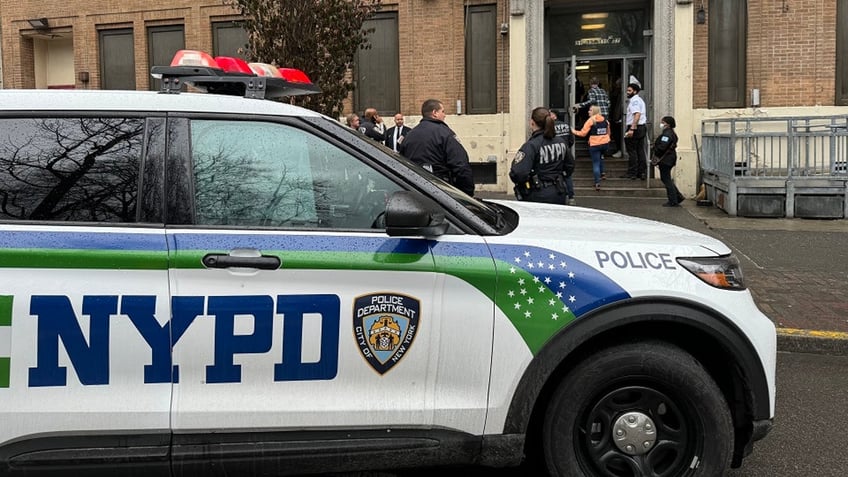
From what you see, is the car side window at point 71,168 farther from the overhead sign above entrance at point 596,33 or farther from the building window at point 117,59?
the building window at point 117,59

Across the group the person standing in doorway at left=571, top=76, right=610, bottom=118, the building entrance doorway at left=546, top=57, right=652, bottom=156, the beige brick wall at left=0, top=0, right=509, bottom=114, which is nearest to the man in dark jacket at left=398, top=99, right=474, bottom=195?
the person standing in doorway at left=571, top=76, right=610, bottom=118

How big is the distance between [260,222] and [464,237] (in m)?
0.81

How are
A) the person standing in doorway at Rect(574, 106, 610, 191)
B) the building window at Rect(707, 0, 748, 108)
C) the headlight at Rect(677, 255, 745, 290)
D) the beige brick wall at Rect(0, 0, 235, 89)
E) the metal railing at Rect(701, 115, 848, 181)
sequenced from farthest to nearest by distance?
the beige brick wall at Rect(0, 0, 235, 89)
the building window at Rect(707, 0, 748, 108)
the person standing in doorway at Rect(574, 106, 610, 191)
the metal railing at Rect(701, 115, 848, 181)
the headlight at Rect(677, 255, 745, 290)

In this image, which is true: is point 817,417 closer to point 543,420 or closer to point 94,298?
point 543,420

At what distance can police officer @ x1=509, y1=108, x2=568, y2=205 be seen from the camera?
7688 mm

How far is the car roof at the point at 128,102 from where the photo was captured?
9.59ft

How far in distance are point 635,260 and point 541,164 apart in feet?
15.8

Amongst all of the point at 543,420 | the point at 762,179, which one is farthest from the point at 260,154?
the point at 762,179

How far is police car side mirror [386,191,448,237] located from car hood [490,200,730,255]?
13.1 inches

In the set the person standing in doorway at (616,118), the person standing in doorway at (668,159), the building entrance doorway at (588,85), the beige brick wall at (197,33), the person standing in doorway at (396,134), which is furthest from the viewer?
the person standing in doorway at (616,118)

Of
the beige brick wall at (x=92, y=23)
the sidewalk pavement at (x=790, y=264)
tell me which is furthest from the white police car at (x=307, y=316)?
the beige brick wall at (x=92, y=23)


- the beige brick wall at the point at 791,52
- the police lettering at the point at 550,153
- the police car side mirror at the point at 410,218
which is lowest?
the police car side mirror at the point at 410,218

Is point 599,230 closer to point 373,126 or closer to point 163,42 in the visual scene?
point 373,126

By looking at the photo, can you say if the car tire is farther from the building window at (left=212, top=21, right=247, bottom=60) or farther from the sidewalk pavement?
the building window at (left=212, top=21, right=247, bottom=60)
